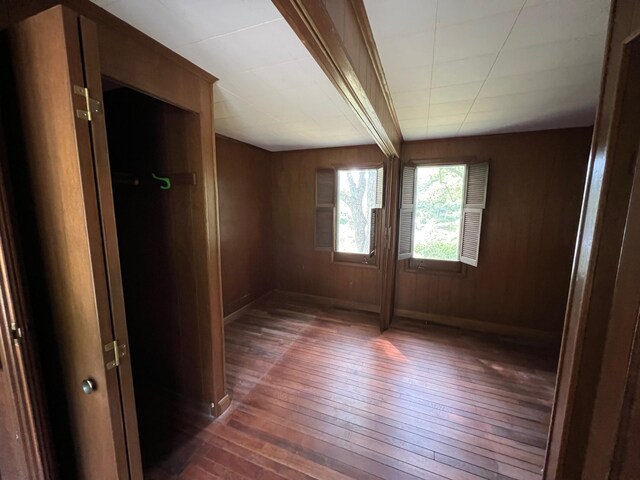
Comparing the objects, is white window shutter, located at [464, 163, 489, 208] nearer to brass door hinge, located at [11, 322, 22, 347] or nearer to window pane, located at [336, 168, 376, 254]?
window pane, located at [336, 168, 376, 254]

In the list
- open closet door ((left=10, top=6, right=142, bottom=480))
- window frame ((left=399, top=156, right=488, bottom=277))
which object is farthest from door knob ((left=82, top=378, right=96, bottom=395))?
window frame ((left=399, top=156, right=488, bottom=277))

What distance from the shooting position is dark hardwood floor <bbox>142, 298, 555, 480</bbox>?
1.60 m

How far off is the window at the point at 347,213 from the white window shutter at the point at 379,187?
0.46 feet

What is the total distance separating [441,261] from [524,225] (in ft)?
3.35

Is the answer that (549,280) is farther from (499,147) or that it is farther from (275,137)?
(275,137)

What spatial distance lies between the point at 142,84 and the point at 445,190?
336 cm

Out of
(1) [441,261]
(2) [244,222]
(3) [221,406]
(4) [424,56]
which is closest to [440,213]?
(1) [441,261]

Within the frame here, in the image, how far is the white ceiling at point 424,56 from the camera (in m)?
1.14

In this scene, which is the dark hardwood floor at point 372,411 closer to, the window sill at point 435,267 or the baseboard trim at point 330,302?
the baseboard trim at point 330,302

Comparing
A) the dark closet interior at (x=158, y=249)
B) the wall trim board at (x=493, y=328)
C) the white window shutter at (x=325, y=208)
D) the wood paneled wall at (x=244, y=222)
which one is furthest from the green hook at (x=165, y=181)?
the wall trim board at (x=493, y=328)

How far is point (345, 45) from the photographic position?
3.39 ft

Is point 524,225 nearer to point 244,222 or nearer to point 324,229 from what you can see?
point 324,229

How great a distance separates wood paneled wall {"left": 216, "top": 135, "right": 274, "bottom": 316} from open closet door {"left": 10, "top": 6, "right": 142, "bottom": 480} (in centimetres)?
236

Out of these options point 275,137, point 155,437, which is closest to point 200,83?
point 275,137
